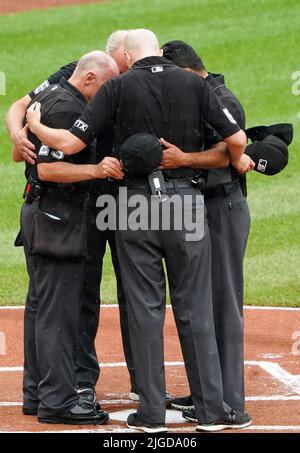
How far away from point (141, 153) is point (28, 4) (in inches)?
640

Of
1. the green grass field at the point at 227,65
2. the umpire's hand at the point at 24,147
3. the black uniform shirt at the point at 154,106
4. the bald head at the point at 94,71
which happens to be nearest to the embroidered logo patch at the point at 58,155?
the black uniform shirt at the point at 154,106

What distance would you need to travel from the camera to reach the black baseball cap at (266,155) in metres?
6.35

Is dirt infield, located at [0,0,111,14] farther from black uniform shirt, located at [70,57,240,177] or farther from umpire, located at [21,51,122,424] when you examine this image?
black uniform shirt, located at [70,57,240,177]

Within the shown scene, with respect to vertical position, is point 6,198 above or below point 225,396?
above

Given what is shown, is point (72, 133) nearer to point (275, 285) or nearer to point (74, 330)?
point (74, 330)

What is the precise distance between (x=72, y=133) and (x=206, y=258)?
97 centimetres

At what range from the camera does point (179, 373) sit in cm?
736

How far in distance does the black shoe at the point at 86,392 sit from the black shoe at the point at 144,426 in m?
0.50

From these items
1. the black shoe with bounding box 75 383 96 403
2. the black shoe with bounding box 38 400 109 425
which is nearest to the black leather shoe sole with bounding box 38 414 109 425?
the black shoe with bounding box 38 400 109 425

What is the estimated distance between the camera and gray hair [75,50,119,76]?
620 centimetres

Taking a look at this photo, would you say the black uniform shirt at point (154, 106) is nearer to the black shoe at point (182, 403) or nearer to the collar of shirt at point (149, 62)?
the collar of shirt at point (149, 62)
